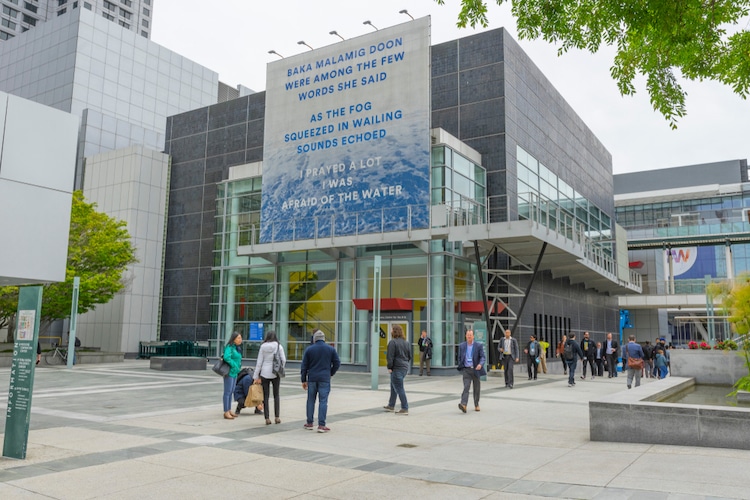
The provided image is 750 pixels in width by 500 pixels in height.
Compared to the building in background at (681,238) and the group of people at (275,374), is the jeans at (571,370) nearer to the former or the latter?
the group of people at (275,374)

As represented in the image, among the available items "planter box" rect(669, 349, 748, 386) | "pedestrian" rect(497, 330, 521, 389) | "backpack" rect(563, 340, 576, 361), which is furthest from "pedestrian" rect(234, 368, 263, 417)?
"planter box" rect(669, 349, 748, 386)

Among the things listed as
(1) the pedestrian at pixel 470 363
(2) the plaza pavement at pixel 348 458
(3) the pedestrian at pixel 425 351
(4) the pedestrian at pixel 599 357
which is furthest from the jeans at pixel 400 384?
(4) the pedestrian at pixel 599 357

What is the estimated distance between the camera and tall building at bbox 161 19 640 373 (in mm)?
25156

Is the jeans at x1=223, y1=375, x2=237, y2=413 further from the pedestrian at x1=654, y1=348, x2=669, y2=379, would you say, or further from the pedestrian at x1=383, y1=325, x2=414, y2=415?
the pedestrian at x1=654, y1=348, x2=669, y2=379

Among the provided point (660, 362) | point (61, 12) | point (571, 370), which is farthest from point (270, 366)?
point (61, 12)

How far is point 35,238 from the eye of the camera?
7.64m

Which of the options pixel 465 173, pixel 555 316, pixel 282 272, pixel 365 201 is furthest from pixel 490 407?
pixel 555 316

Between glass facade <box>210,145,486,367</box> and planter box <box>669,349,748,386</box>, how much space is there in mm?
9266

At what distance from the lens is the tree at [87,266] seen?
101 ft

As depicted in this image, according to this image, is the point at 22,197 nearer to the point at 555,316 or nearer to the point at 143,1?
the point at 555,316

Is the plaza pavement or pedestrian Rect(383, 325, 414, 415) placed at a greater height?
pedestrian Rect(383, 325, 414, 415)

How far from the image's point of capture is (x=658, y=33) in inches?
364

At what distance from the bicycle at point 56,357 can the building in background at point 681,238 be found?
4132 cm

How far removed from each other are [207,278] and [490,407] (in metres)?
26.3
